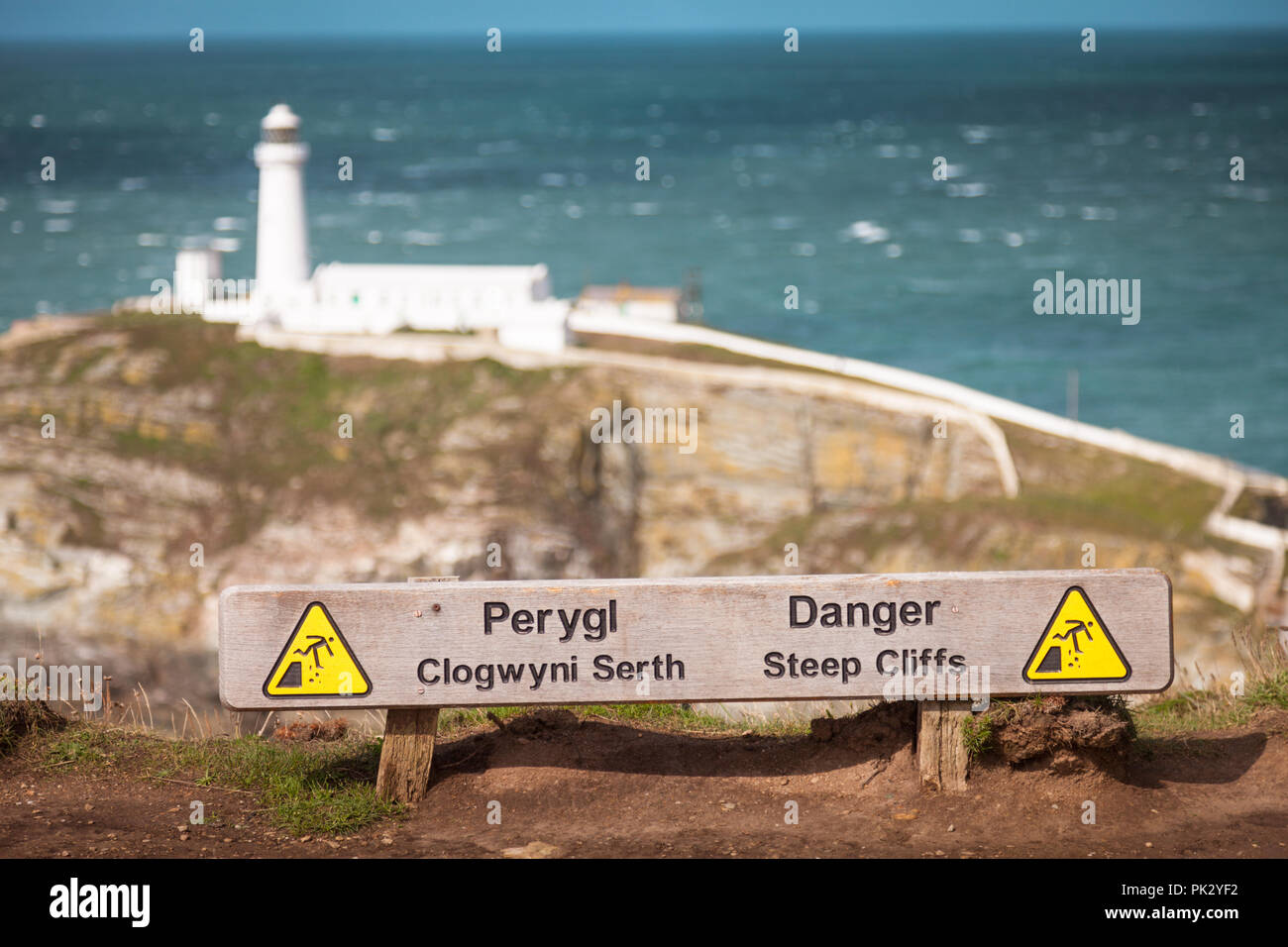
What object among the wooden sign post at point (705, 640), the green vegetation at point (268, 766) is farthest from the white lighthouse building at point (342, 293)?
the wooden sign post at point (705, 640)

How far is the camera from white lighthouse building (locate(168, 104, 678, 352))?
56.7 m

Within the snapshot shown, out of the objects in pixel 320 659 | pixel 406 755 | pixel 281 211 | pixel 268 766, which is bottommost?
pixel 268 766

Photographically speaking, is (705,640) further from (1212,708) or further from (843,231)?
(843,231)

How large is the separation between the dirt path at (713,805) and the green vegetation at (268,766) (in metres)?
0.09

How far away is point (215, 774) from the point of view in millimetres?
7344

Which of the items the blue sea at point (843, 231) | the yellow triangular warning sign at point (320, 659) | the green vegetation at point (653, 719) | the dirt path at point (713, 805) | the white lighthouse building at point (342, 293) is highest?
the blue sea at point (843, 231)

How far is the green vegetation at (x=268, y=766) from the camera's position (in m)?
6.76

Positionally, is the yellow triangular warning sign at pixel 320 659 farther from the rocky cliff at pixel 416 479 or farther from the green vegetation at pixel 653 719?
the rocky cliff at pixel 416 479

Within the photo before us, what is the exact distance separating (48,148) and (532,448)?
16159 cm

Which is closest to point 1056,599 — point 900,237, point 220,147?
point 900,237

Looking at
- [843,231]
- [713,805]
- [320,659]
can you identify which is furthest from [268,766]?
[843,231]

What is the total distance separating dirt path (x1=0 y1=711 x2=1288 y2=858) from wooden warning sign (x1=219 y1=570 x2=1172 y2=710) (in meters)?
0.54

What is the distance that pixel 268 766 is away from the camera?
732 cm

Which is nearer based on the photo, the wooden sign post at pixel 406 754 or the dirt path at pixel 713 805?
the dirt path at pixel 713 805
